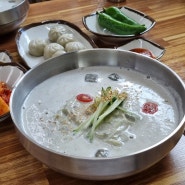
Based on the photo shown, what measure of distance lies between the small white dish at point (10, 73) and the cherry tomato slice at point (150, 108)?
0.50 metres

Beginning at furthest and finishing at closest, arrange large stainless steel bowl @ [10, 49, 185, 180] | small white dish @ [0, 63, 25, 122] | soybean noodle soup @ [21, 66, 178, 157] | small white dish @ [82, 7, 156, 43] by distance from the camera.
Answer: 1. small white dish @ [82, 7, 156, 43]
2. small white dish @ [0, 63, 25, 122]
3. soybean noodle soup @ [21, 66, 178, 157]
4. large stainless steel bowl @ [10, 49, 185, 180]

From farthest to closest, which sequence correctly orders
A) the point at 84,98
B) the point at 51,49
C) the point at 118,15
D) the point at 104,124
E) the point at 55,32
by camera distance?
the point at 118,15 < the point at 55,32 < the point at 51,49 < the point at 84,98 < the point at 104,124

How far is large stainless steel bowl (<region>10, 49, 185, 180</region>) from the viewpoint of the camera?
0.84 metres

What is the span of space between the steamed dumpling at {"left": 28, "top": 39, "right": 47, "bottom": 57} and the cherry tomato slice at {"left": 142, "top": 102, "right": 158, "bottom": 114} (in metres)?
0.63

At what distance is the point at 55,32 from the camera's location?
5.32 ft

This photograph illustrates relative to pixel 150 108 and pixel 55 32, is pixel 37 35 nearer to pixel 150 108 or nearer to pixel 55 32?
pixel 55 32

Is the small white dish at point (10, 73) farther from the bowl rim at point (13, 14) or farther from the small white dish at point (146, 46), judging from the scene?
the small white dish at point (146, 46)

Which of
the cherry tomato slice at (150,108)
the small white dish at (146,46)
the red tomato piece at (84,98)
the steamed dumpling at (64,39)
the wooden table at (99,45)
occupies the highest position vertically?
the red tomato piece at (84,98)

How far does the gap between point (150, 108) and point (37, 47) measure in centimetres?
66

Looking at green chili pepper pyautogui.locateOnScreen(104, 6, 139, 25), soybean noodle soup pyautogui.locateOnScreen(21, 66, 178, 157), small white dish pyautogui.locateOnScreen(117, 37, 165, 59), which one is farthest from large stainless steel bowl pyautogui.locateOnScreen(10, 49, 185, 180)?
green chili pepper pyautogui.locateOnScreen(104, 6, 139, 25)

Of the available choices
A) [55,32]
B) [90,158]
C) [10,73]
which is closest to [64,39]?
[55,32]

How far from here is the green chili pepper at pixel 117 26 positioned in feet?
5.24

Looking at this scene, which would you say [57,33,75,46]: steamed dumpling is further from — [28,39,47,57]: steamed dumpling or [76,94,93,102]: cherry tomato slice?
[76,94,93,102]: cherry tomato slice

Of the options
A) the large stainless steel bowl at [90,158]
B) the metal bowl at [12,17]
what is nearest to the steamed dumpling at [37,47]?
the metal bowl at [12,17]
